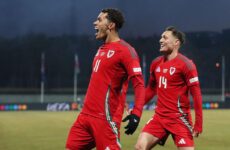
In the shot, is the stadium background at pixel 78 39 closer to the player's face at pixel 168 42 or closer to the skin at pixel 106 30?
the player's face at pixel 168 42

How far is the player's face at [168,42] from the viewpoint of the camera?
26.6 feet

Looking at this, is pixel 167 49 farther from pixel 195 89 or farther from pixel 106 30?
pixel 106 30

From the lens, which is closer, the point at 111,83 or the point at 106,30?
the point at 111,83

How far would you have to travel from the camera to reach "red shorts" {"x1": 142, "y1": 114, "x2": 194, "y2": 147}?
7723mm

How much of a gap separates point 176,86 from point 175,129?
68 cm

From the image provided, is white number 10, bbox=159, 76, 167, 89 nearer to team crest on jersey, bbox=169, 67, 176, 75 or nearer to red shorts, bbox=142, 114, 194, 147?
team crest on jersey, bbox=169, 67, 176, 75

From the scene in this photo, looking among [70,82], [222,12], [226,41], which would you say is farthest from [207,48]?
[70,82]

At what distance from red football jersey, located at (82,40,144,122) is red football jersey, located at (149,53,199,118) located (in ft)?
6.56

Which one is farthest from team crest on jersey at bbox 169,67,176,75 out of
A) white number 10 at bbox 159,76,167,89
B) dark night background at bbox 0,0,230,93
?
dark night background at bbox 0,0,230,93

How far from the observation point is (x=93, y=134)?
5953 millimetres

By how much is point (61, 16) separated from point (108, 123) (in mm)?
71913

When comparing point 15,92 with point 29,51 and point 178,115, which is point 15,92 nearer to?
point 29,51

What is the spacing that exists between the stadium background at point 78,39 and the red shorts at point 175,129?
5642 centimetres

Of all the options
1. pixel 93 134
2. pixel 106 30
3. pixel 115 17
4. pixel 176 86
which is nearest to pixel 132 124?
pixel 93 134
